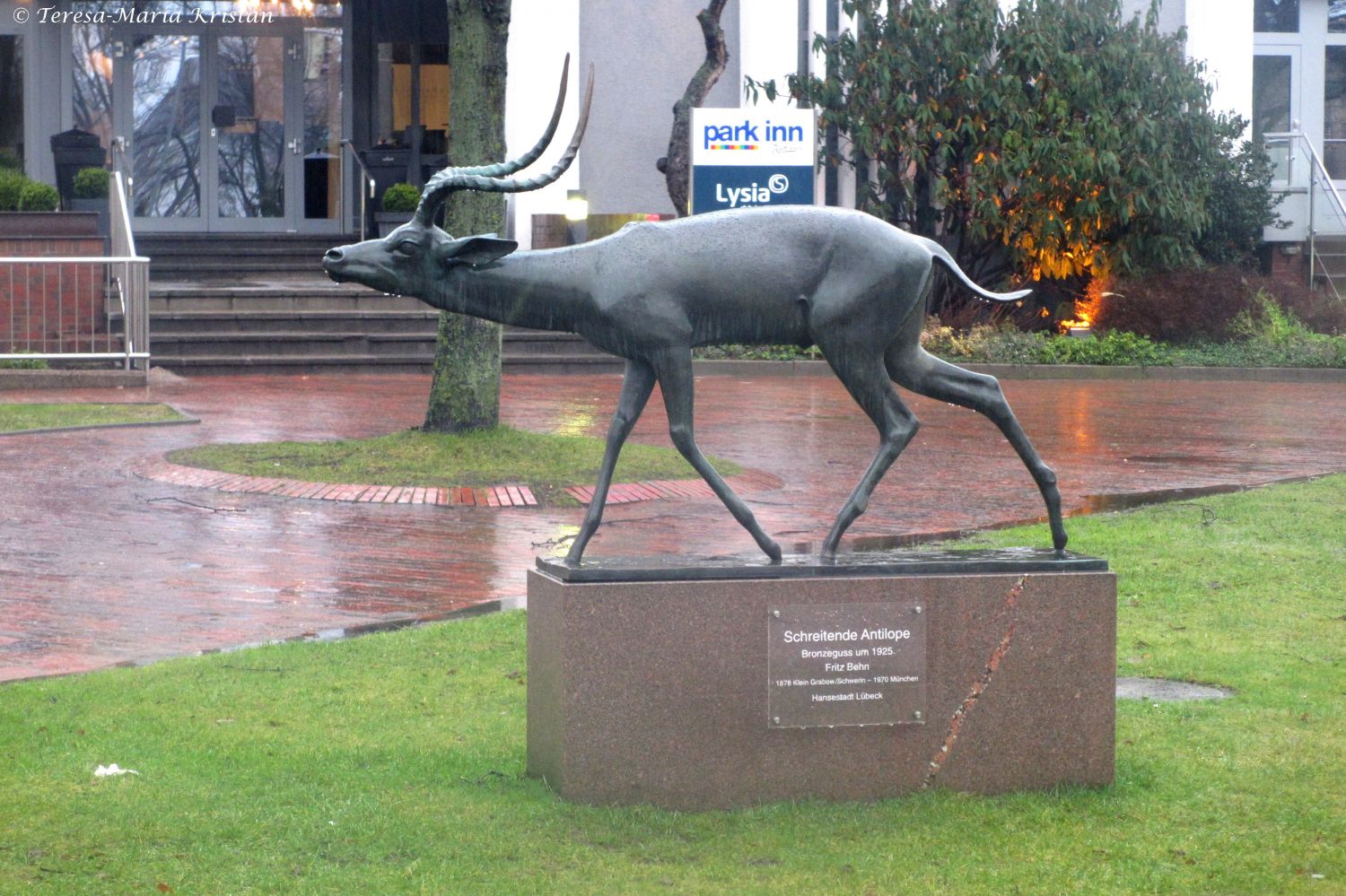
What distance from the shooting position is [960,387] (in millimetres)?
5602

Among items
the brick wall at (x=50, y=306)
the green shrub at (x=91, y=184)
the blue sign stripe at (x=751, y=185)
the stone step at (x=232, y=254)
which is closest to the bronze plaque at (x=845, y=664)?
the brick wall at (x=50, y=306)

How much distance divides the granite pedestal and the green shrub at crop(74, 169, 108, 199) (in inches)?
674

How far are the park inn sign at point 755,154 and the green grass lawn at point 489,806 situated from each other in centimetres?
1316

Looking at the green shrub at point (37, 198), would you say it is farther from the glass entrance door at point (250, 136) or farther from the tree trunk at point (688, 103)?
the tree trunk at point (688, 103)

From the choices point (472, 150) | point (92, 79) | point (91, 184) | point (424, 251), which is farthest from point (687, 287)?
point (92, 79)

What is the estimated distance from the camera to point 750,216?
17.6ft

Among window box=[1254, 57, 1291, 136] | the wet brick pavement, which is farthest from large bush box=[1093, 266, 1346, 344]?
window box=[1254, 57, 1291, 136]

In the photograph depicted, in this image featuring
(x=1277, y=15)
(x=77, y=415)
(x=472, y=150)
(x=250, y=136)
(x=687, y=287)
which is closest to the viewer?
(x=687, y=287)

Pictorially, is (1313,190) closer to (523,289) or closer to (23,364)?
(23,364)

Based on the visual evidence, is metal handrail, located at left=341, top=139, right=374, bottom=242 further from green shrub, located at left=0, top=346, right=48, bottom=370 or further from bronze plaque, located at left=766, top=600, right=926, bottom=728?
bronze plaque, located at left=766, top=600, right=926, bottom=728

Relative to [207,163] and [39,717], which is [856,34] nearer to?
[207,163]

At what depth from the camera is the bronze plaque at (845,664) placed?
17.2 ft

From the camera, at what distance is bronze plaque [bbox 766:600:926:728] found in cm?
523

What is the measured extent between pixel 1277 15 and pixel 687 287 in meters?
28.8
